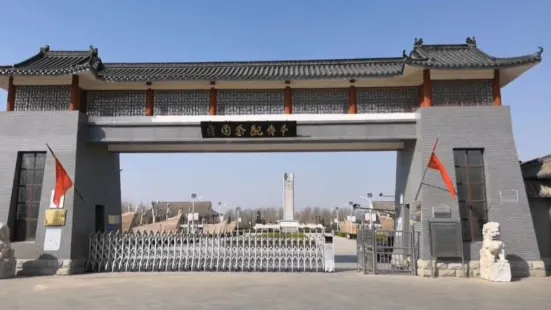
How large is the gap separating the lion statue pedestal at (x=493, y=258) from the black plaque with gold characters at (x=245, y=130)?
426 cm

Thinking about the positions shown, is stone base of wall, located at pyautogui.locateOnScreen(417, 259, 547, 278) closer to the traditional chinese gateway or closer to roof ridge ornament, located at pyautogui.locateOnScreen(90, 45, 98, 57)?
the traditional chinese gateway

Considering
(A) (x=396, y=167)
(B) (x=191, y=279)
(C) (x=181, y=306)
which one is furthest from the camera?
(A) (x=396, y=167)

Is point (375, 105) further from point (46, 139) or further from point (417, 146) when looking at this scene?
point (46, 139)

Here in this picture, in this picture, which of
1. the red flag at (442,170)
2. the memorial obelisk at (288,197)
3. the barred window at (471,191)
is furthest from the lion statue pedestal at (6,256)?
the memorial obelisk at (288,197)

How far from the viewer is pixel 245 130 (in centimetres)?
912

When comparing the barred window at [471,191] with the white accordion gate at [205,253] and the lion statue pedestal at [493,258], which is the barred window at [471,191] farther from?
the white accordion gate at [205,253]

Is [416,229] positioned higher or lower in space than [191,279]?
higher

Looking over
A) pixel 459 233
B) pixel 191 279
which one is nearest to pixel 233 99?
pixel 191 279

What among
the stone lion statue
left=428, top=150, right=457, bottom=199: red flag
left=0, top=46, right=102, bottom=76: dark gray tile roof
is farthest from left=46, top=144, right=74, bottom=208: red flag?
the stone lion statue

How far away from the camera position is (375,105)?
930cm

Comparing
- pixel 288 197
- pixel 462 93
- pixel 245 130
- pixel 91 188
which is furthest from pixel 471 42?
pixel 288 197

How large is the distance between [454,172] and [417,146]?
35.9 inches

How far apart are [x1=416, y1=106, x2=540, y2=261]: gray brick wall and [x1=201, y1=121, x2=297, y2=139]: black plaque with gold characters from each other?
9.67ft

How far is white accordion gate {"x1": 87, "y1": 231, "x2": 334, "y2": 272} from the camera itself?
358 inches
